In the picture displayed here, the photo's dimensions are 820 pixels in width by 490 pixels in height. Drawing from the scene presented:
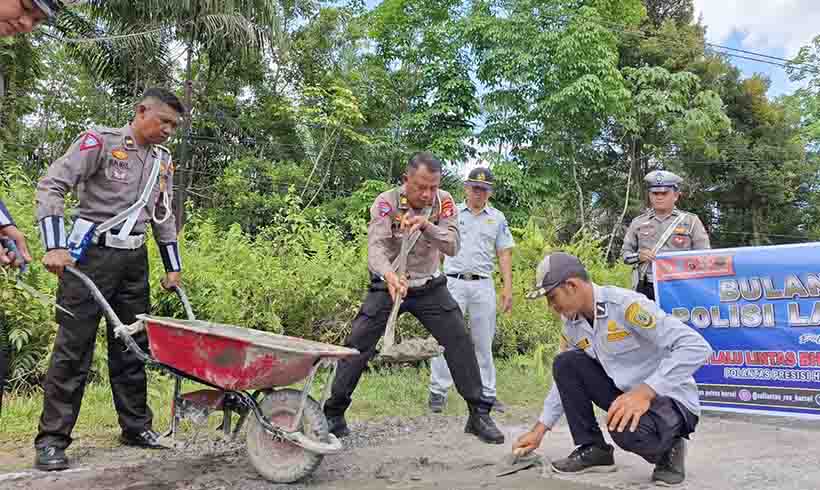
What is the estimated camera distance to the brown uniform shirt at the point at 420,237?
4008 mm

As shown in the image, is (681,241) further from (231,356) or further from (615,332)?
(231,356)

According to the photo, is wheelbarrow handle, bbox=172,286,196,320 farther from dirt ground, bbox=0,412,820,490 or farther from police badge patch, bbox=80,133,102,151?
police badge patch, bbox=80,133,102,151

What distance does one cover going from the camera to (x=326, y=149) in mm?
18219

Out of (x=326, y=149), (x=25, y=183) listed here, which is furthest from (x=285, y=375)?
(x=326, y=149)

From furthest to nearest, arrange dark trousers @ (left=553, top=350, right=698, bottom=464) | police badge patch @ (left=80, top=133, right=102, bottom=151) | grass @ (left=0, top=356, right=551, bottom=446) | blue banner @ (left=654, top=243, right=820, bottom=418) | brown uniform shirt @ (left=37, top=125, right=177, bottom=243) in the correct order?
blue banner @ (left=654, top=243, right=820, bottom=418), grass @ (left=0, top=356, right=551, bottom=446), police badge patch @ (left=80, top=133, right=102, bottom=151), brown uniform shirt @ (left=37, top=125, right=177, bottom=243), dark trousers @ (left=553, top=350, right=698, bottom=464)

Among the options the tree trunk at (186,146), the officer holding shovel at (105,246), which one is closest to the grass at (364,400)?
the officer holding shovel at (105,246)

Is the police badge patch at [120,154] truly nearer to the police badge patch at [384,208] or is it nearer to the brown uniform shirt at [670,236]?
the police badge patch at [384,208]

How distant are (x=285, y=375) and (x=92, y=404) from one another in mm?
2443

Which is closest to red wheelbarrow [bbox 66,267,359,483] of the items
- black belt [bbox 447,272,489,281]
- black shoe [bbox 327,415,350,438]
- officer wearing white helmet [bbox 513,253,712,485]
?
black shoe [bbox 327,415,350,438]

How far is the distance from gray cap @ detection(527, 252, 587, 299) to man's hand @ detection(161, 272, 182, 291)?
2.22m

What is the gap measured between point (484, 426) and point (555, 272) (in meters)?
1.52

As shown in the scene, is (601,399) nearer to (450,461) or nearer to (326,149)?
(450,461)

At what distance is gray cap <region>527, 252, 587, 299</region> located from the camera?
2973 mm

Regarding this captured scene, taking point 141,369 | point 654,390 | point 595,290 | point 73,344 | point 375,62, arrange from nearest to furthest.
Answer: point 654,390, point 595,290, point 73,344, point 141,369, point 375,62
